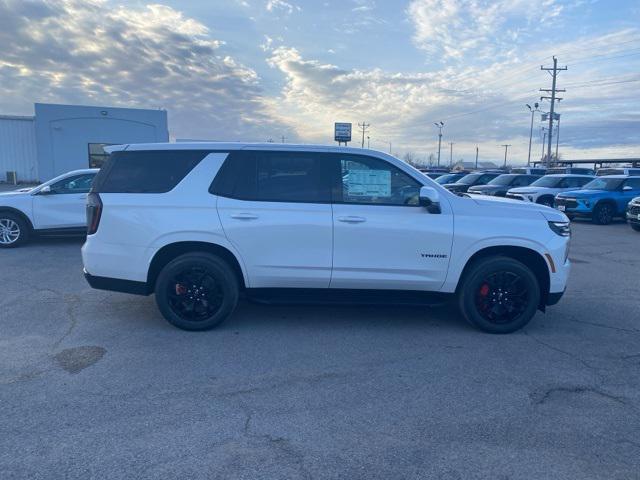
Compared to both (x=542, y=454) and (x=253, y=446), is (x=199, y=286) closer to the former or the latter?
Answer: (x=253, y=446)

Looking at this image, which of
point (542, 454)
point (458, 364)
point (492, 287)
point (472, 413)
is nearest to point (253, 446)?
point (472, 413)

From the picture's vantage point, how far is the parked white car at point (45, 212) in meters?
10.0

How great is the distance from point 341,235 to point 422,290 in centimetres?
108

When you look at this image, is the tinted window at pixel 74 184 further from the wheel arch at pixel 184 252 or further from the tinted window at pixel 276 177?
the tinted window at pixel 276 177

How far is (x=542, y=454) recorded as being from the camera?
3.10m

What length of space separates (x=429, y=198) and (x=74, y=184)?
8.22m

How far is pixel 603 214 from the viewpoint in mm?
16922

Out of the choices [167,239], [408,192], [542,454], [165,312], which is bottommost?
[542,454]

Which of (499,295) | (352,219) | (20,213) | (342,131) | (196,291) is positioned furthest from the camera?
(342,131)

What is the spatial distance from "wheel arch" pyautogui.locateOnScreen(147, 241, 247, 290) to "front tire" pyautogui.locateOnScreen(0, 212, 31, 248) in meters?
6.54

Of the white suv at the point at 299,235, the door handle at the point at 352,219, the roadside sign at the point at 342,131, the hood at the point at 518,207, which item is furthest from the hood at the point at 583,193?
the roadside sign at the point at 342,131

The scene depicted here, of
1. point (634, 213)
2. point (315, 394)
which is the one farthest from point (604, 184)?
point (315, 394)

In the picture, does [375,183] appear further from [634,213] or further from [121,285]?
[634,213]

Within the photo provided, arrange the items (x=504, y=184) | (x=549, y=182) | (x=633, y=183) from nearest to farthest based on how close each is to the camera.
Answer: (x=633, y=183) → (x=549, y=182) → (x=504, y=184)
